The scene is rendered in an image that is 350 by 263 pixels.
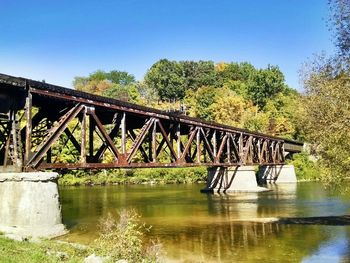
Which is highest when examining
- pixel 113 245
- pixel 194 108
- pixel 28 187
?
pixel 194 108

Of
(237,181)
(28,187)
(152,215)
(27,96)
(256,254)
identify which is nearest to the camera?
(256,254)

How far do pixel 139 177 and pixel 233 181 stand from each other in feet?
104

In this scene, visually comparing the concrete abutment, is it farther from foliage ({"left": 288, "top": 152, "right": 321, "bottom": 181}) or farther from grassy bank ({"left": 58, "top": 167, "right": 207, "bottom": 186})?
foliage ({"left": 288, "top": 152, "right": 321, "bottom": 181})

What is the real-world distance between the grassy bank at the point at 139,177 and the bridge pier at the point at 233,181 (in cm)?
2551

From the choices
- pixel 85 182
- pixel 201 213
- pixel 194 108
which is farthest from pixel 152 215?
pixel 194 108

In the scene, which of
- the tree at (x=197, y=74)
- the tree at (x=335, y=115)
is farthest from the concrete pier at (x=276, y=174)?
the tree at (x=197, y=74)

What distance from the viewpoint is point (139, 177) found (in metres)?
85.6

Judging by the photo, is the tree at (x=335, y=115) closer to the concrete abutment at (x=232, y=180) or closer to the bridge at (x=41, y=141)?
the bridge at (x=41, y=141)

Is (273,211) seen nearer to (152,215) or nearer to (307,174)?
(152,215)

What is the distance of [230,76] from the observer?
16238cm

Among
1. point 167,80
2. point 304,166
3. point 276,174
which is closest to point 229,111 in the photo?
point 304,166

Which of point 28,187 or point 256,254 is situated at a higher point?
point 28,187

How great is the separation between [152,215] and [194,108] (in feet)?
303

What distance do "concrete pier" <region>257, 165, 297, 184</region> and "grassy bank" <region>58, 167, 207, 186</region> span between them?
36.6 feet
